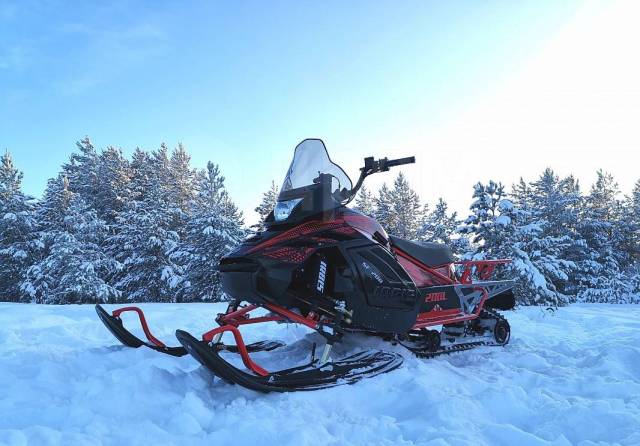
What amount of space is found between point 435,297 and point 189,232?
1832 centimetres

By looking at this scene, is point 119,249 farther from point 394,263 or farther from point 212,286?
point 394,263

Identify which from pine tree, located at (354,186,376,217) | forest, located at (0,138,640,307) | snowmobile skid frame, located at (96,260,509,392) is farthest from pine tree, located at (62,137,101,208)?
snowmobile skid frame, located at (96,260,509,392)

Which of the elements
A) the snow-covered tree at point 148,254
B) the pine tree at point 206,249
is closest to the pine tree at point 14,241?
the snow-covered tree at point 148,254

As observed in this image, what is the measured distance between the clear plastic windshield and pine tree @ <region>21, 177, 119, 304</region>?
62.5ft

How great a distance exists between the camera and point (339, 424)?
215 cm

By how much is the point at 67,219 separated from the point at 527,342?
22878 millimetres

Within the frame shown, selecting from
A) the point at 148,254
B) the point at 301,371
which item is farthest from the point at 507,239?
the point at 148,254

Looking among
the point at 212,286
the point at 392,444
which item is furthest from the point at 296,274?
the point at 212,286

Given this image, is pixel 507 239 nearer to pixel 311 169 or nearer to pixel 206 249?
pixel 311 169

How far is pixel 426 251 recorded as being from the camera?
Result: 167 inches

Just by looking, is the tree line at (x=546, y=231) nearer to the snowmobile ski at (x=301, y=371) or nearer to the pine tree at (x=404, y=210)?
the pine tree at (x=404, y=210)

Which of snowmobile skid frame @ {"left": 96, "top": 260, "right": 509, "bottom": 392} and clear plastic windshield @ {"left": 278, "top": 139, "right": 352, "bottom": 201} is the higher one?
clear plastic windshield @ {"left": 278, "top": 139, "right": 352, "bottom": 201}

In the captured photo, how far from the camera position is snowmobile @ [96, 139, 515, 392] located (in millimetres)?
2814

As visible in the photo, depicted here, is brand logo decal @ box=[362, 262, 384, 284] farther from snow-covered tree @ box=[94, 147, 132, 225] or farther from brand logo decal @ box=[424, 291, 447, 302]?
snow-covered tree @ box=[94, 147, 132, 225]
